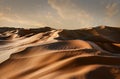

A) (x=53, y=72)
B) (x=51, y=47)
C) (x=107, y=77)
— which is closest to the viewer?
(x=107, y=77)

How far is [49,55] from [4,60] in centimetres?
38

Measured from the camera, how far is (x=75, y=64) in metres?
1.68

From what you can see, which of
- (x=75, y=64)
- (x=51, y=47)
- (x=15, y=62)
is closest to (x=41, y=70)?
(x=75, y=64)

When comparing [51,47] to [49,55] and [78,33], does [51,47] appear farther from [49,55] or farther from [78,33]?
[78,33]

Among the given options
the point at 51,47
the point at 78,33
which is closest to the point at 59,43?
the point at 51,47

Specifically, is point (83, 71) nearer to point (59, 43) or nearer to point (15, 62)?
point (15, 62)

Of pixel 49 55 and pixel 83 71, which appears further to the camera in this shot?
pixel 49 55

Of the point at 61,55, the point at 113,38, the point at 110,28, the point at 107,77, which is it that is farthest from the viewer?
the point at 110,28

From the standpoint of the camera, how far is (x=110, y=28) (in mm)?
3736

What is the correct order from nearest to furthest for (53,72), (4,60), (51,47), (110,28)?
(53,72) < (4,60) < (51,47) < (110,28)

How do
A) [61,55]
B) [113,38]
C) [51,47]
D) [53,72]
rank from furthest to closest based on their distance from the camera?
1. [113,38]
2. [51,47]
3. [61,55]
4. [53,72]

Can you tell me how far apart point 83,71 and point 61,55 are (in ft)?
1.34

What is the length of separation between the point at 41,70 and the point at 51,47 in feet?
1.75

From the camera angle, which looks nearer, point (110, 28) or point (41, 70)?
point (41, 70)
